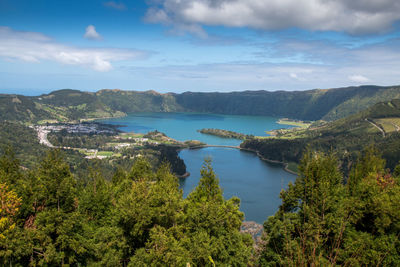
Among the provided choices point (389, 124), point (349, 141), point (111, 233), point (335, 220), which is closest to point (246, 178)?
point (349, 141)

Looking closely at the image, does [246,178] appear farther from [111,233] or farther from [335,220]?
[111,233]

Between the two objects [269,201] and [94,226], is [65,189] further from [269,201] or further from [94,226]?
[269,201]

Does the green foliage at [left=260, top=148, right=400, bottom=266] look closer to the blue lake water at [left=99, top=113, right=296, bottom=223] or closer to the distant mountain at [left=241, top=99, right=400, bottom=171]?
the blue lake water at [left=99, top=113, right=296, bottom=223]

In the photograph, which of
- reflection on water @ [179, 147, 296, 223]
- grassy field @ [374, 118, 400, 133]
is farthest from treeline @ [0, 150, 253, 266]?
grassy field @ [374, 118, 400, 133]

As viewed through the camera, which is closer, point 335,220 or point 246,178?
point 335,220

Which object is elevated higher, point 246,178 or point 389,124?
point 389,124

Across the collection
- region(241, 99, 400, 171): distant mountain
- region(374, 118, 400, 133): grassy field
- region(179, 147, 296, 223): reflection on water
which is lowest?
region(179, 147, 296, 223): reflection on water

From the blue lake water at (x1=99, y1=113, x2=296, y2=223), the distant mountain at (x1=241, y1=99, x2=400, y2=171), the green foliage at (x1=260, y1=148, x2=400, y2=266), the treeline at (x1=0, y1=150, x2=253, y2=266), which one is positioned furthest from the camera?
the distant mountain at (x1=241, y1=99, x2=400, y2=171)

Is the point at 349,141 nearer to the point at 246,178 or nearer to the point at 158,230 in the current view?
the point at 246,178

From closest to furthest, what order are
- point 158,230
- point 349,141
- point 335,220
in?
point 158,230 < point 335,220 < point 349,141

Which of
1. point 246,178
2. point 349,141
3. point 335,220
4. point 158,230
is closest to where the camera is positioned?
point 158,230

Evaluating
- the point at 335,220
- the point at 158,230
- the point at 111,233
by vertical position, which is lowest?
the point at 111,233
